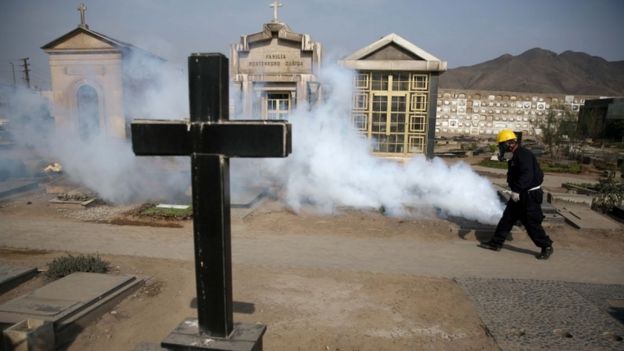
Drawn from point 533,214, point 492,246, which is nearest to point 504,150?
point 533,214

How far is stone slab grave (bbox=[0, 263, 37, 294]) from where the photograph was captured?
206 inches

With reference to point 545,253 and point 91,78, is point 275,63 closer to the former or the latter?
point 91,78

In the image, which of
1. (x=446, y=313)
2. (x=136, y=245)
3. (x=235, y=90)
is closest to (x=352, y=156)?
(x=235, y=90)

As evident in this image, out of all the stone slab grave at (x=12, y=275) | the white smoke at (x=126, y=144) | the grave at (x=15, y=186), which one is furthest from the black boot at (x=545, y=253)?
the grave at (x=15, y=186)

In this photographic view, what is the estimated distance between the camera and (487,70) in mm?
157125

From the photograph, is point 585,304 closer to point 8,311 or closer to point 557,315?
point 557,315

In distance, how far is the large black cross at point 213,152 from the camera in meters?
2.64

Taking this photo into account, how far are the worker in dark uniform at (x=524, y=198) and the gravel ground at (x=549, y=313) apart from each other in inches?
47.7

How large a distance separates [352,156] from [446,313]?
6467 mm

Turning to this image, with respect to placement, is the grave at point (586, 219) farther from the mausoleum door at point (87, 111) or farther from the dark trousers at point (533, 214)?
the mausoleum door at point (87, 111)

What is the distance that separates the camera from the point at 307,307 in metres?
4.81

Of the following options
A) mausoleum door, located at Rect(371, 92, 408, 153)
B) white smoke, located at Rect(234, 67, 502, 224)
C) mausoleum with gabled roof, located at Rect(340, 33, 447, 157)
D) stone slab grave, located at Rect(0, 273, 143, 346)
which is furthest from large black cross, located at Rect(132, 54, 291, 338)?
mausoleum door, located at Rect(371, 92, 408, 153)

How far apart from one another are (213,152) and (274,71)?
35.7ft

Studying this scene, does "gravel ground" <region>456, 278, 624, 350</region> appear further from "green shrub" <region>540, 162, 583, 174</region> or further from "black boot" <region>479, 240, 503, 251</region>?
"green shrub" <region>540, 162, 583, 174</region>
